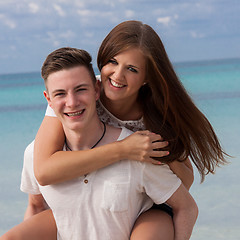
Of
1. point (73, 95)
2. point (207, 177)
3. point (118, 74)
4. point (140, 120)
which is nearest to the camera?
point (73, 95)

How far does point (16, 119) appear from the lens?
1284 cm

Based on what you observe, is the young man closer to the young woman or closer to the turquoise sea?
the young woman

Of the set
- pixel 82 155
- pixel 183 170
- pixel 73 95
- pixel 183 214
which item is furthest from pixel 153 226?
pixel 73 95

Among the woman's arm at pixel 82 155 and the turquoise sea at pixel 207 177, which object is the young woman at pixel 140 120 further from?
the turquoise sea at pixel 207 177

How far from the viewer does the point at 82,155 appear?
7.78 feet

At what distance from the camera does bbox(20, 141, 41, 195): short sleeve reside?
2.64 m

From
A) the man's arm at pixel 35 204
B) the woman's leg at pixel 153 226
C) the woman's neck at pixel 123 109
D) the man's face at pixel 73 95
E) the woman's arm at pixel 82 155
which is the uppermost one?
the man's face at pixel 73 95

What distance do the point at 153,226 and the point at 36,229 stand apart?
0.58 metres

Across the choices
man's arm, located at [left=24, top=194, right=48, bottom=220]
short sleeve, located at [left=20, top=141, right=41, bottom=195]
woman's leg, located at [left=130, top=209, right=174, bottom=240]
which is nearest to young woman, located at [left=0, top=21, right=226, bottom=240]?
woman's leg, located at [left=130, top=209, right=174, bottom=240]

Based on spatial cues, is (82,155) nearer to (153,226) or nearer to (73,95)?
(73,95)

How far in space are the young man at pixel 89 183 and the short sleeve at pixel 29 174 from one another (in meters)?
0.21

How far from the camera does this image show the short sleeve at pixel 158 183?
2.39 metres

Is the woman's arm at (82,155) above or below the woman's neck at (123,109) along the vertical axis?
below

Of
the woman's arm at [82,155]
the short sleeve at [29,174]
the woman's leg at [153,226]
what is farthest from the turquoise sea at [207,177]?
the short sleeve at [29,174]
